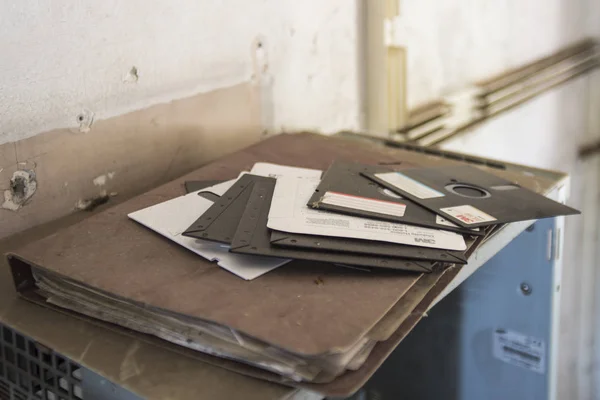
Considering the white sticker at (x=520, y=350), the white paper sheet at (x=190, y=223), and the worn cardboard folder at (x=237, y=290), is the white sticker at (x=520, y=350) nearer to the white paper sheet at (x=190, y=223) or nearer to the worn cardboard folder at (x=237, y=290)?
the worn cardboard folder at (x=237, y=290)

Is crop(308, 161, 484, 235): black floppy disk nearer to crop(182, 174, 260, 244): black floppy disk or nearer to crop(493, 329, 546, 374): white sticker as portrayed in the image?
crop(182, 174, 260, 244): black floppy disk

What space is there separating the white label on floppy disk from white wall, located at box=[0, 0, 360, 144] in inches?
12.2

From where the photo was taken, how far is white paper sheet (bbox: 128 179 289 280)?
541mm

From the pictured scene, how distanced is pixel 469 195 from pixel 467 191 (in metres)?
0.01

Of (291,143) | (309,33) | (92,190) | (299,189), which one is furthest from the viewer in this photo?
(309,33)

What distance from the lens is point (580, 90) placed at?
1867 mm

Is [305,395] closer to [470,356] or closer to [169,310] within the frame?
[169,310]

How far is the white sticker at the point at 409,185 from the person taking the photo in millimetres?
664

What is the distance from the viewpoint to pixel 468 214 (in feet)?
2.04

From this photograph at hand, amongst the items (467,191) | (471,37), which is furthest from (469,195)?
(471,37)

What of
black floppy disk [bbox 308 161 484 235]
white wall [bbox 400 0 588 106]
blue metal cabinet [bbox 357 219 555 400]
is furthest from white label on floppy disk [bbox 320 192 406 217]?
white wall [bbox 400 0 588 106]

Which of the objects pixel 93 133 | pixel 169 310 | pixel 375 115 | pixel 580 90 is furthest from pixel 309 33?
pixel 580 90

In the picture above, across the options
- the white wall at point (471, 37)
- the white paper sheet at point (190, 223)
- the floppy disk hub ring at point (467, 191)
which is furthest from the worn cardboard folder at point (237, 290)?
the white wall at point (471, 37)

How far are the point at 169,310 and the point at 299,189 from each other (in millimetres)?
224
